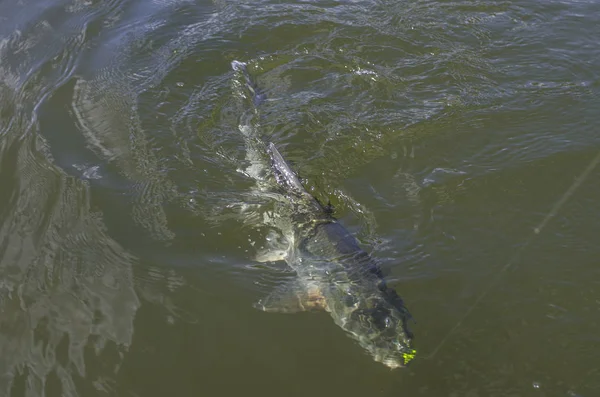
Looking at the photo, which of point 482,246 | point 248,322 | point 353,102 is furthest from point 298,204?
point 353,102

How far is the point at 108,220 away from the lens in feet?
16.6

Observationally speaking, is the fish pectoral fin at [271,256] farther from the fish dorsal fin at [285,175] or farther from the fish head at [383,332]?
the fish head at [383,332]

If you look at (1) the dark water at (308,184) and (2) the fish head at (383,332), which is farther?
(1) the dark water at (308,184)

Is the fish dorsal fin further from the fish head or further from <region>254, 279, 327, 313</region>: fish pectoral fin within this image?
the fish head

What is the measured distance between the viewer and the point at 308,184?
5.51 meters

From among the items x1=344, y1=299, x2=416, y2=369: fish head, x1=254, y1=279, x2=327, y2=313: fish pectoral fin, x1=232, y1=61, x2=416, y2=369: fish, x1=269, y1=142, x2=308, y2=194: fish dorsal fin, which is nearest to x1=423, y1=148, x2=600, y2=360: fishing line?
x1=344, y1=299, x2=416, y2=369: fish head

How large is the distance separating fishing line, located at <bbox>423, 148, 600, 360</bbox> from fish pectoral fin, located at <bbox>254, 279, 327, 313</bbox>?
0.97m

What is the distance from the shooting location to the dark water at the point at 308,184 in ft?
12.5

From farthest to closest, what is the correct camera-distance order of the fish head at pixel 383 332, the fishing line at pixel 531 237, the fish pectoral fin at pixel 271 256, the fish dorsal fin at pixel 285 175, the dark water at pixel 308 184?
the fish dorsal fin at pixel 285 175 → the fish pectoral fin at pixel 271 256 → the fishing line at pixel 531 237 → the dark water at pixel 308 184 → the fish head at pixel 383 332

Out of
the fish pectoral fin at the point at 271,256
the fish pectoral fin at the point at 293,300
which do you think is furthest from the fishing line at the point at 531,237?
the fish pectoral fin at the point at 271,256

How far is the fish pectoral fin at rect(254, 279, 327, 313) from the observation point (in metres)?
4.18

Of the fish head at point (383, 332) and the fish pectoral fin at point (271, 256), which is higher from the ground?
the fish pectoral fin at point (271, 256)

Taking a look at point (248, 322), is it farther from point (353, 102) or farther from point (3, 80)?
point (3, 80)

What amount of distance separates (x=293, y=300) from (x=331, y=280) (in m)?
0.35
